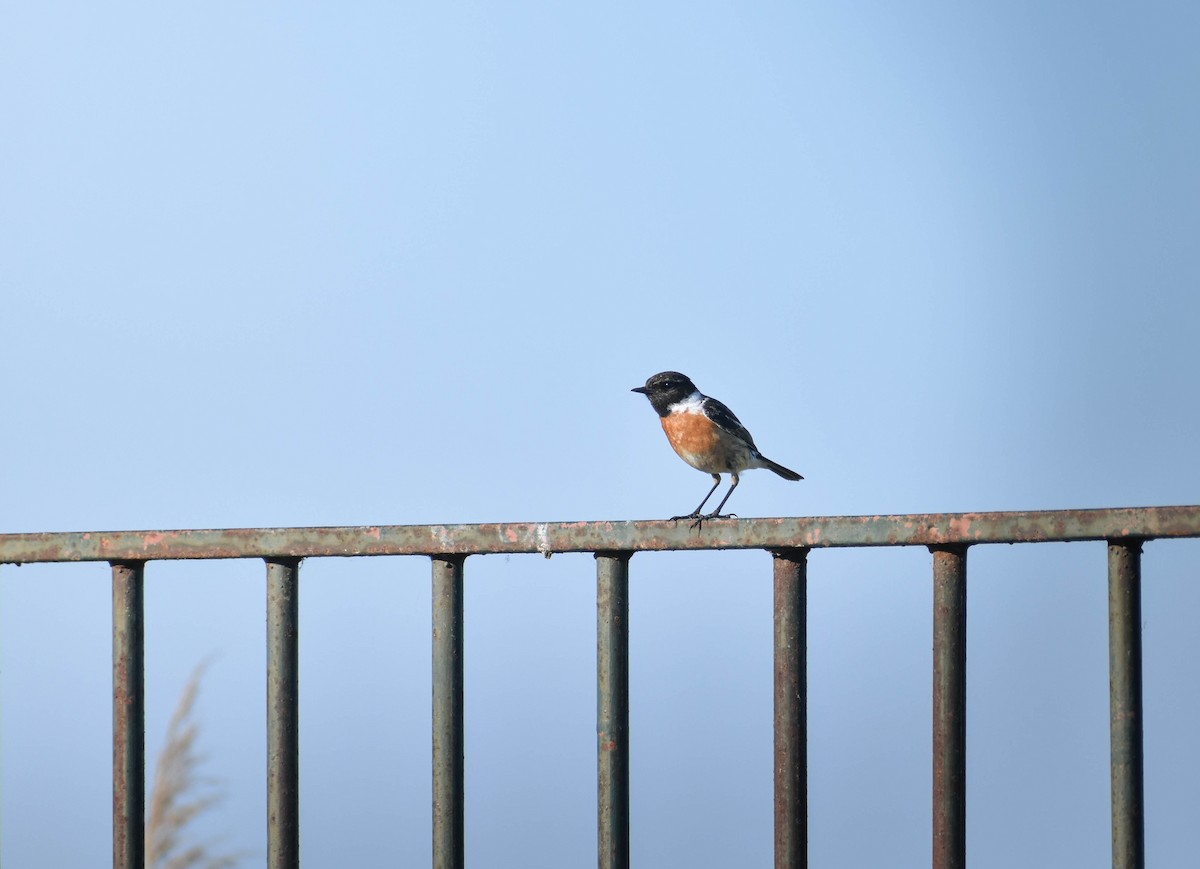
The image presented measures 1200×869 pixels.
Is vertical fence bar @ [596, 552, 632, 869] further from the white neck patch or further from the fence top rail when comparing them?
the white neck patch

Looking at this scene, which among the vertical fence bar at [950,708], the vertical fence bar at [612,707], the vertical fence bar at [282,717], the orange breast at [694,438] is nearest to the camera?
the vertical fence bar at [950,708]

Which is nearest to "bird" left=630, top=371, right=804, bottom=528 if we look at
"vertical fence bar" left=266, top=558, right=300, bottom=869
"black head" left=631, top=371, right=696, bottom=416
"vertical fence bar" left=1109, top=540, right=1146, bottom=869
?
"black head" left=631, top=371, right=696, bottom=416

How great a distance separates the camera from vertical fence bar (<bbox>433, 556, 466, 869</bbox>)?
7.44ft

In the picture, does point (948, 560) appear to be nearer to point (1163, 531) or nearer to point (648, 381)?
point (1163, 531)

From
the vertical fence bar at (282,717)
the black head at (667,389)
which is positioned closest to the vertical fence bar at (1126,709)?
the vertical fence bar at (282,717)

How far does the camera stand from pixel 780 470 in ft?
20.1

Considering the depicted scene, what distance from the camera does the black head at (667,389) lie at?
601 centimetres

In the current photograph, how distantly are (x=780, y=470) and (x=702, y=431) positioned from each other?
602 millimetres

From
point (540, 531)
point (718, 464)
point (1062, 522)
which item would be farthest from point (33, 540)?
point (718, 464)

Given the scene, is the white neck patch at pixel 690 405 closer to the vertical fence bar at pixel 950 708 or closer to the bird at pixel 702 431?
the bird at pixel 702 431

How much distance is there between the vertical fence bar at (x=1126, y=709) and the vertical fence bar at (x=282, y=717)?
1.27 metres

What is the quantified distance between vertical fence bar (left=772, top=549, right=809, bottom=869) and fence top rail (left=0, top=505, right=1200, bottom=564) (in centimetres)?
5

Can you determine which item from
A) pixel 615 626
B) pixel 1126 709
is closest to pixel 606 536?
pixel 615 626

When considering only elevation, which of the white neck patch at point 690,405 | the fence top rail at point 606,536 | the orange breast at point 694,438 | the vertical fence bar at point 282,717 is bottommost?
the vertical fence bar at point 282,717
